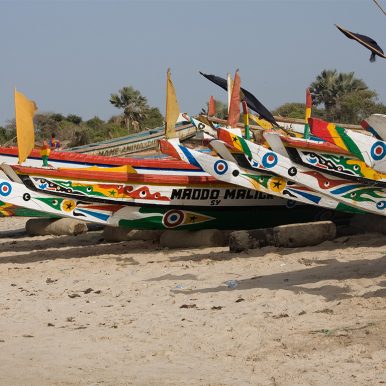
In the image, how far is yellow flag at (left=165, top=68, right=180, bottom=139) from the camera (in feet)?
49.8

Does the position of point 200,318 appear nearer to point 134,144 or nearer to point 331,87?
point 134,144

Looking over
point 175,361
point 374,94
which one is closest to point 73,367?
point 175,361

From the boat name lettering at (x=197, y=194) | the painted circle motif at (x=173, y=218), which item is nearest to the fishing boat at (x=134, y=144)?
the boat name lettering at (x=197, y=194)

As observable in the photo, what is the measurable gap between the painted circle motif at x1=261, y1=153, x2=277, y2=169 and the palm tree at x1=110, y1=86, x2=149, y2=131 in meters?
33.8

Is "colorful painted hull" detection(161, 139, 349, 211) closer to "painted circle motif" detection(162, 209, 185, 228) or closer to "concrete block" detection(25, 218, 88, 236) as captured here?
"painted circle motif" detection(162, 209, 185, 228)

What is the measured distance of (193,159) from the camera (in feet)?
43.9

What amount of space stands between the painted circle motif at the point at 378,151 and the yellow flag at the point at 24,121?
6282mm

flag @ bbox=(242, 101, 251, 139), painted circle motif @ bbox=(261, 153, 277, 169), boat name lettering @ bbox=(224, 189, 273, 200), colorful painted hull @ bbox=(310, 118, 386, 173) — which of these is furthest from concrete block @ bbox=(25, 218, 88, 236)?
colorful painted hull @ bbox=(310, 118, 386, 173)

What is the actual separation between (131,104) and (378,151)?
37954mm

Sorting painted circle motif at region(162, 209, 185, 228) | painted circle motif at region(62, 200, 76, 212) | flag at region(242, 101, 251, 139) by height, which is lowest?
painted circle motif at region(162, 209, 185, 228)

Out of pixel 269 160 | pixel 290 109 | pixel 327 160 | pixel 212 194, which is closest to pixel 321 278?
pixel 327 160

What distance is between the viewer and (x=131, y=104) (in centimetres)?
4650

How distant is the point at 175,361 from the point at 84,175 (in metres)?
6.98

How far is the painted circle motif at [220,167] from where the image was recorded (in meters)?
13.0
